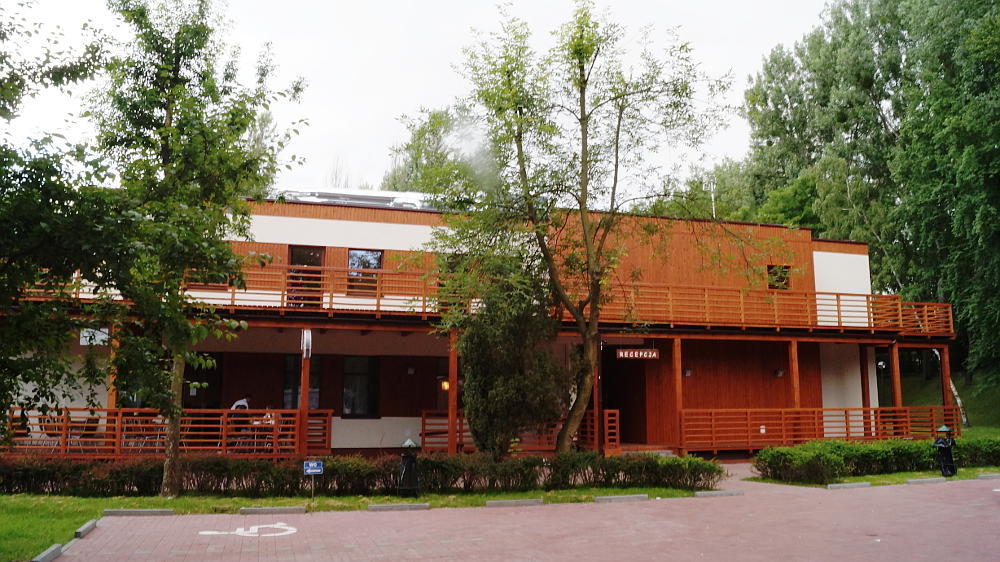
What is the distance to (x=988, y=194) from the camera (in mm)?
27219

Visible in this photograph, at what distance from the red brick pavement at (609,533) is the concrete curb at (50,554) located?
12 centimetres

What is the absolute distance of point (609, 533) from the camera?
10172mm

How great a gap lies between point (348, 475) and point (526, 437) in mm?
6977

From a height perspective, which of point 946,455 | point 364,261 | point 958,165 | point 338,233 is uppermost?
point 958,165

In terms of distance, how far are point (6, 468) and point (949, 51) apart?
33.4m

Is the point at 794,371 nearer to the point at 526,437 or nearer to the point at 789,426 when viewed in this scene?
the point at 789,426

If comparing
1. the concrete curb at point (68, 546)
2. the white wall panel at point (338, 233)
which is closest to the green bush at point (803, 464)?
the white wall panel at point (338, 233)

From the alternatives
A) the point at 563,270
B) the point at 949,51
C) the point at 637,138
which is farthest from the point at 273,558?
the point at 949,51

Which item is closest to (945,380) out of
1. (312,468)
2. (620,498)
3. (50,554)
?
(620,498)

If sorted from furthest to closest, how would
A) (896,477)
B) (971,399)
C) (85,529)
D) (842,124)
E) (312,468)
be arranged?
(842,124)
(971,399)
(896,477)
(312,468)
(85,529)

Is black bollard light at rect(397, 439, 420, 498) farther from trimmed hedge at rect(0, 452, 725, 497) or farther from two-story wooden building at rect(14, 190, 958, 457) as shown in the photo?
two-story wooden building at rect(14, 190, 958, 457)

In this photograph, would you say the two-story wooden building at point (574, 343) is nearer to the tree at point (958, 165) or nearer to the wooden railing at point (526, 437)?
the wooden railing at point (526, 437)

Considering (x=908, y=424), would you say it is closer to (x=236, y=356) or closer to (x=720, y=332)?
(x=720, y=332)

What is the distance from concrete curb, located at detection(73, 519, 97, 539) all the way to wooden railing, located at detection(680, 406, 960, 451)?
13710 millimetres
